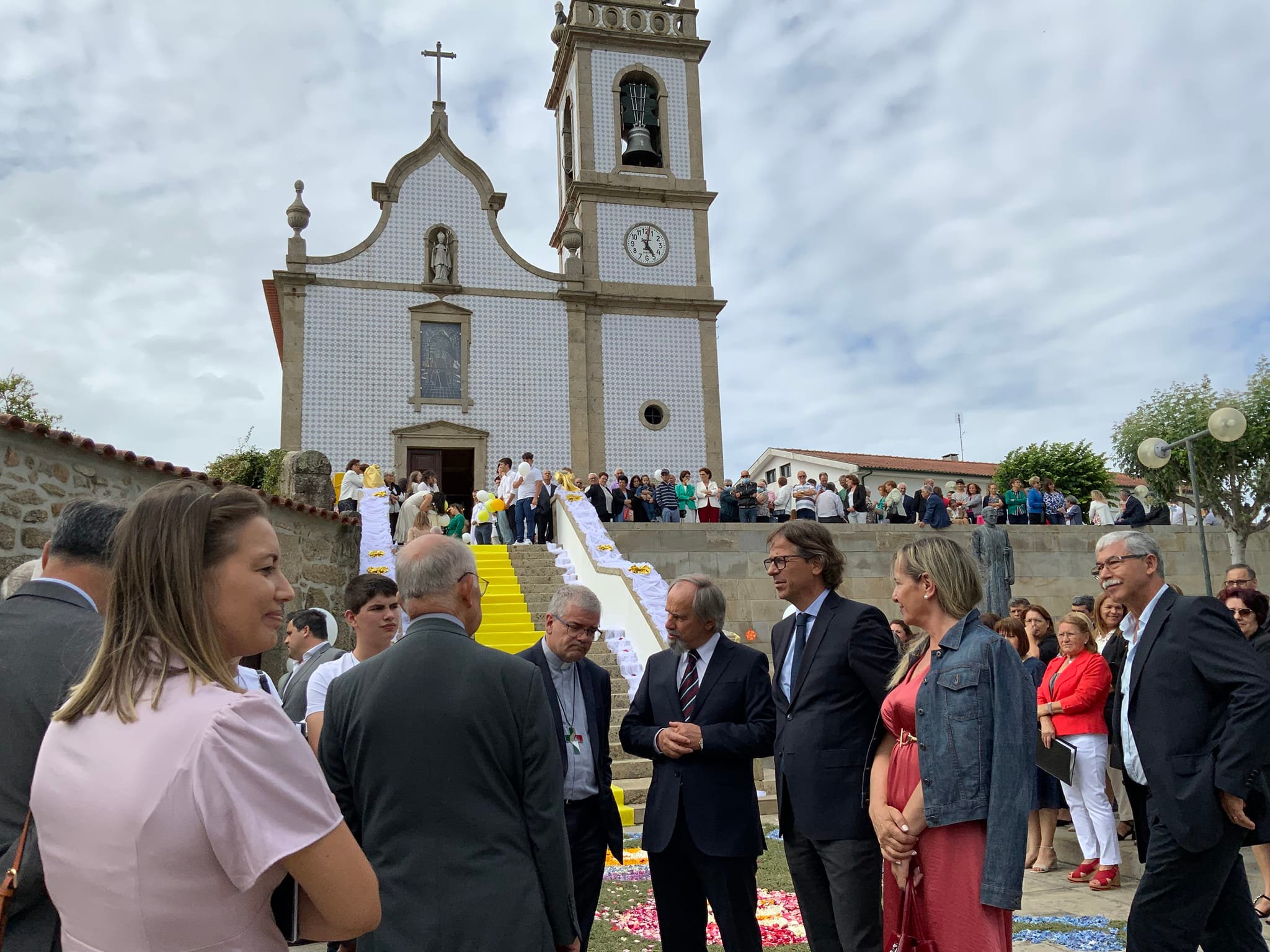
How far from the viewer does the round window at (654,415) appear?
2447 cm

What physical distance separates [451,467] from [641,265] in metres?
7.13

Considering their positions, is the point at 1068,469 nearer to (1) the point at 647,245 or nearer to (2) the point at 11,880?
(1) the point at 647,245

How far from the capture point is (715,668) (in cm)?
420

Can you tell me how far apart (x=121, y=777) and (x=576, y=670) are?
9.35ft

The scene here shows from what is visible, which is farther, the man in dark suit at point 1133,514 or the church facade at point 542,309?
the church facade at point 542,309

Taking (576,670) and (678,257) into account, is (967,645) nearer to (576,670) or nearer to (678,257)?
(576,670)

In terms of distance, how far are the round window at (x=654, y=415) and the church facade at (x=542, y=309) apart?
1.4 inches

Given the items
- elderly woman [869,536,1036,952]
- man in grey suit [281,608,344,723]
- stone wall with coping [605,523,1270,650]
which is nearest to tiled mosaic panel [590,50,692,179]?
stone wall with coping [605,523,1270,650]

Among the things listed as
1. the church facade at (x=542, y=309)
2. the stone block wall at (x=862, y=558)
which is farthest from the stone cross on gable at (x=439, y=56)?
the stone block wall at (x=862, y=558)

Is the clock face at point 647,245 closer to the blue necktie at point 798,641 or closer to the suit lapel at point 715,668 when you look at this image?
the suit lapel at point 715,668

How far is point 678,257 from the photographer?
84.4ft

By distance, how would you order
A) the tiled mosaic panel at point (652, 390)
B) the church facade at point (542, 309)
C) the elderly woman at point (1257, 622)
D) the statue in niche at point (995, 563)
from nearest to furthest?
the elderly woman at point (1257, 622)
the statue in niche at point (995, 563)
the church facade at point (542, 309)
the tiled mosaic panel at point (652, 390)

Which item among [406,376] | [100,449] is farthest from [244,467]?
[100,449]

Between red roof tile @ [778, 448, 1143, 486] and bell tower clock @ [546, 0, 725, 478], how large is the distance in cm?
1920
